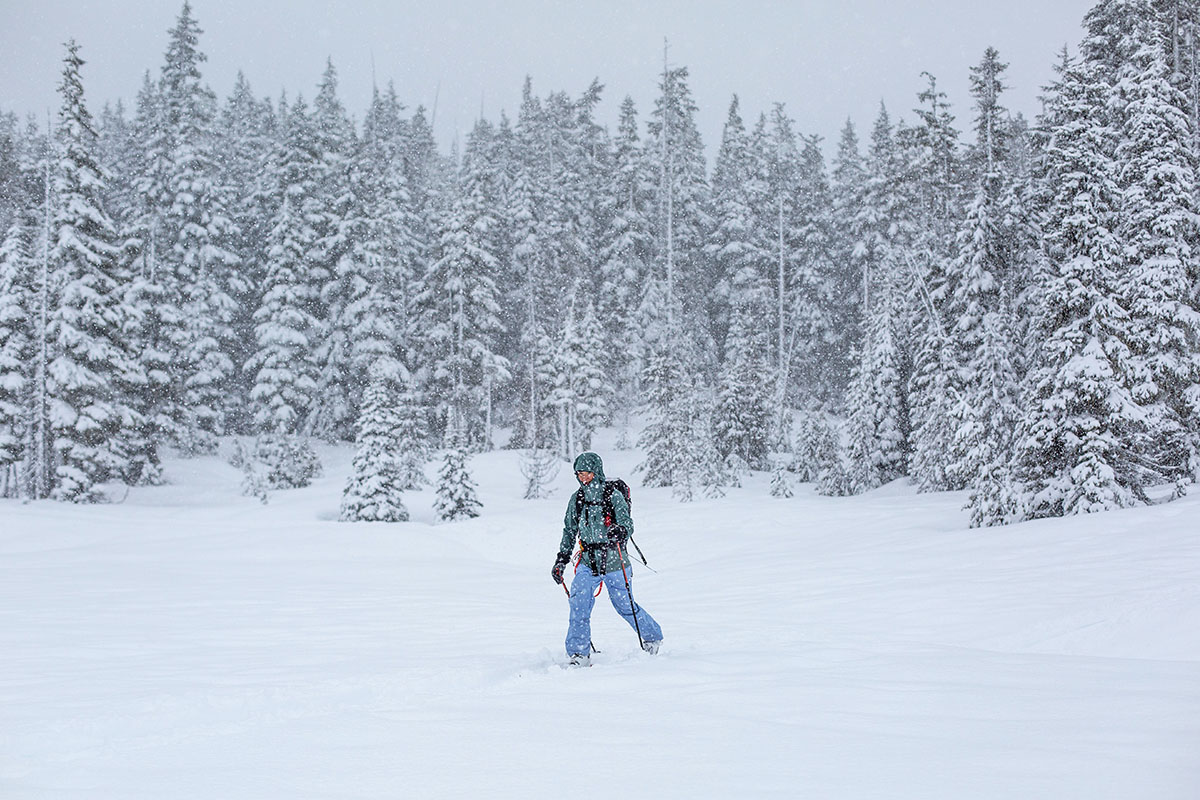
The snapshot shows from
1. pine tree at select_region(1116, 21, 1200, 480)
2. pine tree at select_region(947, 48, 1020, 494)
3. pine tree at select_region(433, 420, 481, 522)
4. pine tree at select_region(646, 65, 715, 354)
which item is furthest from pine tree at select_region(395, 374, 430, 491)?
pine tree at select_region(1116, 21, 1200, 480)

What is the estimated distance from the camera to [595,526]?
824cm

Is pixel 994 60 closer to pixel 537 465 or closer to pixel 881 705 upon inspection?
pixel 537 465

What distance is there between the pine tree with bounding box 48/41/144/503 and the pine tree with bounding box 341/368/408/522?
10.3m

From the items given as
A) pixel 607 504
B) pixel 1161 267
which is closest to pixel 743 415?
pixel 1161 267

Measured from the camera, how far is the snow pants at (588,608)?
7969 millimetres

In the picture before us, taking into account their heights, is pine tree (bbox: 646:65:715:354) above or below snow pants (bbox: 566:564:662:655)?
above

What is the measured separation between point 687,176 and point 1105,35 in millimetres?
29905

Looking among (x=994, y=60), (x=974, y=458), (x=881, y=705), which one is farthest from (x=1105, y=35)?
(x=881, y=705)

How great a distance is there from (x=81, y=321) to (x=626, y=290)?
2796 centimetres

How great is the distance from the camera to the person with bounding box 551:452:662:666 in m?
8.05

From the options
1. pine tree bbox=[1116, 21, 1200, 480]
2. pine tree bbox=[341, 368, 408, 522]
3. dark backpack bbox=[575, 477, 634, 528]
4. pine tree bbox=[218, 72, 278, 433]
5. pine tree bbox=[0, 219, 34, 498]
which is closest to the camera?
dark backpack bbox=[575, 477, 634, 528]

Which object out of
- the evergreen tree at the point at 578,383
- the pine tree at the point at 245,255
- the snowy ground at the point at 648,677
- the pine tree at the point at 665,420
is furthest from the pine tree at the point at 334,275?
the snowy ground at the point at 648,677

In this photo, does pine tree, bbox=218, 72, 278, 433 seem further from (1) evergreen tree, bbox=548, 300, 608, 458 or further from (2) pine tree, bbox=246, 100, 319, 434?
(1) evergreen tree, bbox=548, 300, 608, 458

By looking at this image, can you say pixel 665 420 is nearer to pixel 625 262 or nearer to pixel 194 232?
pixel 625 262
